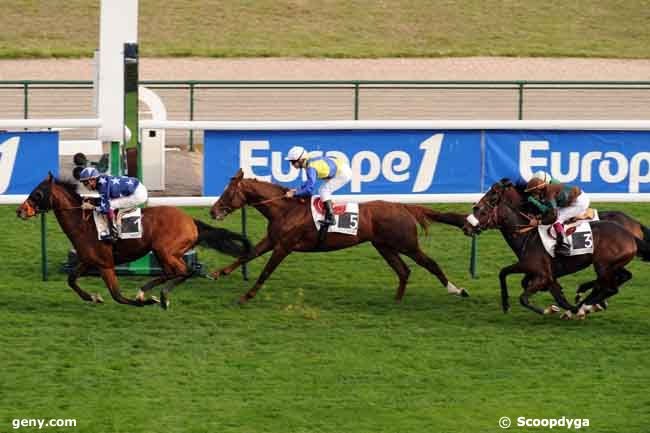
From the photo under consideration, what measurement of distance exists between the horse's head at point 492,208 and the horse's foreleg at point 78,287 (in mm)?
3187

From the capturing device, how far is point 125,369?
37.4 feet

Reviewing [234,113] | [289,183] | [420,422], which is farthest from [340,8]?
[420,422]

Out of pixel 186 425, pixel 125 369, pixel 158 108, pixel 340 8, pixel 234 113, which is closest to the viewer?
pixel 186 425

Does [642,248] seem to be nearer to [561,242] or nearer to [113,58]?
[561,242]

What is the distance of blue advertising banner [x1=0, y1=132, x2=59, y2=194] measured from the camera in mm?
13930

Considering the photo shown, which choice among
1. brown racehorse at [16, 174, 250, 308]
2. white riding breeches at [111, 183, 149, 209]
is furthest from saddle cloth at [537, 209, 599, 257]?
white riding breeches at [111, 183, 149, 209]

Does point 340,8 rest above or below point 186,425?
above

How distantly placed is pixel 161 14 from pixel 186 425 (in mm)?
22099

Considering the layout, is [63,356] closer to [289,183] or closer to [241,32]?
[289,183]

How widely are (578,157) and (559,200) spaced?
1601 mm

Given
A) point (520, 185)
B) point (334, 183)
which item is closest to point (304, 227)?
point (334, 183)

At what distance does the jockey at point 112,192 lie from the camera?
12.9 meters

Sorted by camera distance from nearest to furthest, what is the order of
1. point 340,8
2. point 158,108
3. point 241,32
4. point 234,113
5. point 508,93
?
point 158,108
point 234,113
point 508,93
point 241,32
point 340,8

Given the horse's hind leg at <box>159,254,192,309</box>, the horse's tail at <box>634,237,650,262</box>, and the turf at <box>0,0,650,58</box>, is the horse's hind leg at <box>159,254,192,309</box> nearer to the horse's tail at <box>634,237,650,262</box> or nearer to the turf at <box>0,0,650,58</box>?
the horse's tail at <box>634,237,650,262</box>
